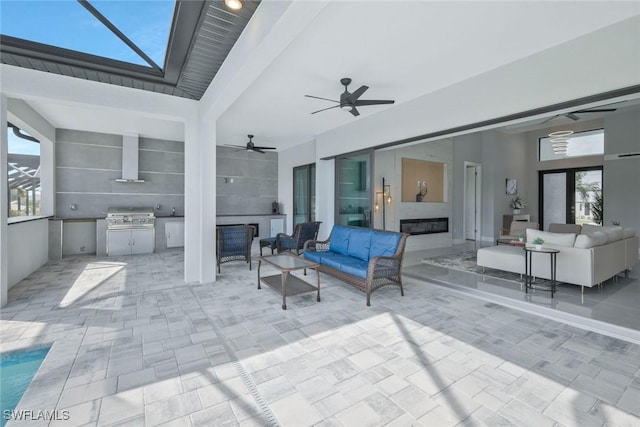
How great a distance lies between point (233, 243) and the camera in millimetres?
5602

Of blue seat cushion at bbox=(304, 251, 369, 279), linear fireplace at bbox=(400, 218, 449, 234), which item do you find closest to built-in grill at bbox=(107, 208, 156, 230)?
blue seat cushion at bbox=(304, 251, 369, 279)

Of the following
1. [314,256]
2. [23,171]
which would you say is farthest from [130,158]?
[314,256]

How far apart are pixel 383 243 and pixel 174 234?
5.94 meters

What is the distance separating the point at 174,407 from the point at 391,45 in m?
3.79

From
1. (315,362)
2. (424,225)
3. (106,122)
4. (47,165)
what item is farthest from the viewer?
(424,225)

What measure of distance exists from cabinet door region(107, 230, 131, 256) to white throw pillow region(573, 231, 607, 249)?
8908 mm

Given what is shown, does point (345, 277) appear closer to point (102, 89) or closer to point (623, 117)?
point (102, 89)

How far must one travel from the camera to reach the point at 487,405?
1867 millimetres

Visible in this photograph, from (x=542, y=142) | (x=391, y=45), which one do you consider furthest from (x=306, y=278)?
(x=542, y=142)

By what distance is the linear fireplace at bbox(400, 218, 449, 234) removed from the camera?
755cm

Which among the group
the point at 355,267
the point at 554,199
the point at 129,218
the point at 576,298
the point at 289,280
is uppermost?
the point at 554,199

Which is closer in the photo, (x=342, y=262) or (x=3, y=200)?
(x=3, y=200)

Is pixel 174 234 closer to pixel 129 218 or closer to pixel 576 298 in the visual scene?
pixel 129 218

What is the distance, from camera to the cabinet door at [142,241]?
7.11 m
